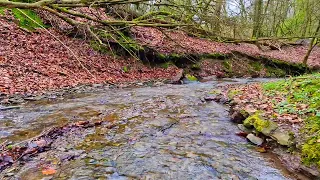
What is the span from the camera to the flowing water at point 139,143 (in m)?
3.25

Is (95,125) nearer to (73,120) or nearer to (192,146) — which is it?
(73,120)

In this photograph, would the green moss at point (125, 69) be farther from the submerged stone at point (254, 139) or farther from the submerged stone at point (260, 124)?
the submerged stone at point (254, 139)

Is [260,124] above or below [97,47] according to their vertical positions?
below

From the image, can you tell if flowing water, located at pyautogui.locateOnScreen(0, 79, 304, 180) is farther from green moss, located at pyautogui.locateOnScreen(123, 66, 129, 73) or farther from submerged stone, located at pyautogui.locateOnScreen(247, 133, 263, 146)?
green moss, located at pyautogui.locateOnScreen(123, 66, 129, 73)

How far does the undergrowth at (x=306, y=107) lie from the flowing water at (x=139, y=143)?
1.42 ft

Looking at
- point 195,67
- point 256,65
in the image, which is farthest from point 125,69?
point 256,65

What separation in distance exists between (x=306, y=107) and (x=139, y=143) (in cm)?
284

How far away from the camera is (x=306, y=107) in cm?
462

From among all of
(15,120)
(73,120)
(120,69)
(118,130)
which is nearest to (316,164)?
(118,130)

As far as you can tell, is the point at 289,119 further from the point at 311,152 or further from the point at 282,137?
the point at 311,152

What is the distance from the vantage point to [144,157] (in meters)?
3.67

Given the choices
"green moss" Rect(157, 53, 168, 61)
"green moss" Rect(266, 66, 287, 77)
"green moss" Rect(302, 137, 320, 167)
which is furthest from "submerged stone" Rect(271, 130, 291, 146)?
"green moss" Rect(266, 66, 287, 77)

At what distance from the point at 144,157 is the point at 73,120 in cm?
204

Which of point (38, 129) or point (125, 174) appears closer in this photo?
point (125, 174)
